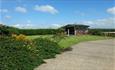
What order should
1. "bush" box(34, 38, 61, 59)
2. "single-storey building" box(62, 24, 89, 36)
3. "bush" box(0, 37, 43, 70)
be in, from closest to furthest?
"bush" box(0, 37, 43, 70) < "bush" box(34, 38, 61, 59) < "single-storey building" box(62, 24, 89, 36)

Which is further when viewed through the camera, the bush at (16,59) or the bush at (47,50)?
the bush at (47,50)

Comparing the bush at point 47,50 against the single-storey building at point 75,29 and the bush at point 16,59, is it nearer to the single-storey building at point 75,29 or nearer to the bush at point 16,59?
the bush at point 16,59

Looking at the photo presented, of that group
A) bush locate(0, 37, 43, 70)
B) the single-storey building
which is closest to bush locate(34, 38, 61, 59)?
bush locate(0, 37, 43, 70)

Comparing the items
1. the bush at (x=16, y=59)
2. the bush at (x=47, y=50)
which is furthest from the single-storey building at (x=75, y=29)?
the bush at (x=16, y=59)

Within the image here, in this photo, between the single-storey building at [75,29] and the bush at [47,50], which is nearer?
the bush at [47,50]

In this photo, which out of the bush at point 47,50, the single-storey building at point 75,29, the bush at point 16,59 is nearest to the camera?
the bush at point 16,59

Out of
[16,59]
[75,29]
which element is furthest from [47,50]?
[75,29]

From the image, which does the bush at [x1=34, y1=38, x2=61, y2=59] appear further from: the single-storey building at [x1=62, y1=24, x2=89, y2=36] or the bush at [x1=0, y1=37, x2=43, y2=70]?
the single-storey building at [x1=62, y1=24, x2=89, y2=36]

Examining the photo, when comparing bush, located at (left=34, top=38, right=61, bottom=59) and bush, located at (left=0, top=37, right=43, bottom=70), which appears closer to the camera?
bush, located at (left=0, top=37, right=43, bottom=70)

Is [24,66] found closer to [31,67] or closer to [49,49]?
[31,67]

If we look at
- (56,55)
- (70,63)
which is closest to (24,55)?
(70,63)

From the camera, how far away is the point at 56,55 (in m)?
14.2

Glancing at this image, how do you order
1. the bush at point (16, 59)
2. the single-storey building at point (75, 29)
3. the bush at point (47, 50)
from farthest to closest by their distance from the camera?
the single-storey building at point (75, 29), the bush at point (47, 50), the bush at point (16, 59)

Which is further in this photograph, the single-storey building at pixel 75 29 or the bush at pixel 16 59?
the single-storey building at pixel 75 29
